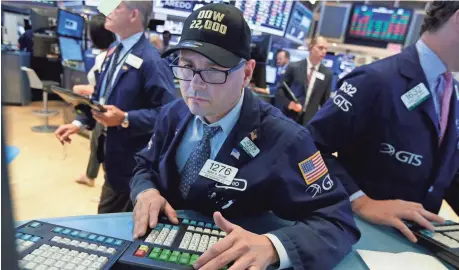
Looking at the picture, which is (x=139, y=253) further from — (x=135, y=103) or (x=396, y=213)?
(x=135, y=103)

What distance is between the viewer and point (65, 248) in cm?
Result: 63

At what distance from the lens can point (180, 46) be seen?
33.3 inches

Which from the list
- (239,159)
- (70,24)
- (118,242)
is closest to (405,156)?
(239,159)

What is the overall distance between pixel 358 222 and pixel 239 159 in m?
0.45

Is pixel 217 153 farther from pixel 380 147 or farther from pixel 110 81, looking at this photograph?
pixel 110 81

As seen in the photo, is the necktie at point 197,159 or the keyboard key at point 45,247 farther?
the necktie at point 197,159

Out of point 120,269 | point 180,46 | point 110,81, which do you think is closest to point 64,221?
point 120,269

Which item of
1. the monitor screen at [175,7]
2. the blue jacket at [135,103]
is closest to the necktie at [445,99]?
the blue jacket at [135,103]

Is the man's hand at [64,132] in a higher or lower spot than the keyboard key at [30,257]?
lower

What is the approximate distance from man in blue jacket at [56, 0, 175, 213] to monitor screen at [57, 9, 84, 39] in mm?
3970

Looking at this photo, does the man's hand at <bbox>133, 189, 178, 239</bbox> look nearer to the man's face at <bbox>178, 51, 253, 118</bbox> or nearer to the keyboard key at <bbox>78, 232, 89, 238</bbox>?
the keyboard key at <bbox>78, 232, 89, 238</bbox>

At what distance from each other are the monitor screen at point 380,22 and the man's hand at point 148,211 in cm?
543

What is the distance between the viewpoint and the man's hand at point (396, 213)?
911mm

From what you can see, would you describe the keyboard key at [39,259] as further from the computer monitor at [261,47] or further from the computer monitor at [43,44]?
the computer monitor at [43,44]
